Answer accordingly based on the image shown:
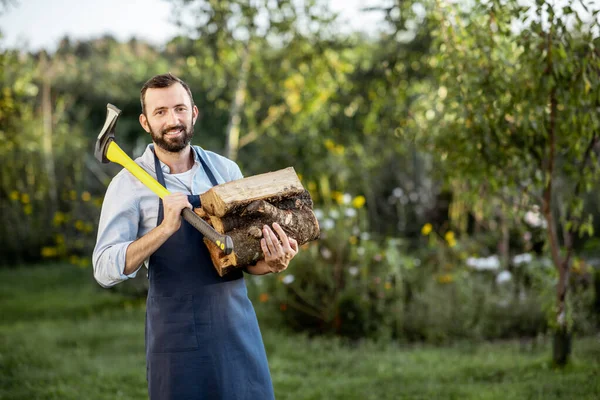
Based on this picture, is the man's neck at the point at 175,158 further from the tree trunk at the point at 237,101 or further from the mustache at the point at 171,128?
the tree trunk at the point at 237,101

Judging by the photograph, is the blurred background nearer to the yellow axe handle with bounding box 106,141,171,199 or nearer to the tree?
the tree

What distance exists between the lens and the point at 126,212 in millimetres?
2371

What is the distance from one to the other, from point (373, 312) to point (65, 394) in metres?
2.83

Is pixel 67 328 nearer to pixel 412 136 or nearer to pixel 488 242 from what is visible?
pixel 412 136

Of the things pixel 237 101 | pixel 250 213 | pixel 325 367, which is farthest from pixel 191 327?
pixel 237 101

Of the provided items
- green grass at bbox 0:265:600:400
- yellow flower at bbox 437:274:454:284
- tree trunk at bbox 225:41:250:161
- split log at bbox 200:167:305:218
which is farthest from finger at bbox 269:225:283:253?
tree trunk at bbox 225:41:250:161

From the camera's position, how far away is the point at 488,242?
7922 mm

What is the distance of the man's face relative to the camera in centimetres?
240

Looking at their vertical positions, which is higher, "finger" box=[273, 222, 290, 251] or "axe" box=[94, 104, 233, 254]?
"axe" box=[94, 104, 233, 254]

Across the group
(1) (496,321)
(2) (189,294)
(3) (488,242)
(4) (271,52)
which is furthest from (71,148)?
(2) (189,294)

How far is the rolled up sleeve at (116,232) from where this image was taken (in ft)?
7.46

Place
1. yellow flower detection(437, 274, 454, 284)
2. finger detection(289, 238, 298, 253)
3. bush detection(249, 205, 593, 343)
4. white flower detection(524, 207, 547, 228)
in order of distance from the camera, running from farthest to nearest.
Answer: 1. yellow flower detection(437, 274, 454, 284)
2. bush detection(249, 205, 593, 343)
3. white flower detection(524, 207, 547, 228)
4. finger detection(289, 238, 298, 253)

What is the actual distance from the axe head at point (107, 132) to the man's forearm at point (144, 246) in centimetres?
42

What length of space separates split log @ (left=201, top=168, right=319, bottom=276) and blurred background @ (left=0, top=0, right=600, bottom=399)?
1955mm
